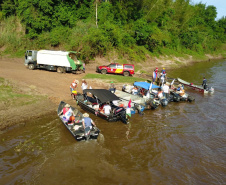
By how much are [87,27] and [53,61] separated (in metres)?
12.9

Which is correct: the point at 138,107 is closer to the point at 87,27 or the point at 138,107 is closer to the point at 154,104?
the point at 154,104

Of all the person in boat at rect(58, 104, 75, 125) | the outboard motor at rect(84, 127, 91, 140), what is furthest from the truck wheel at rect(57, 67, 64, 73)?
the outboard motor at rect(84, 127, 91, 140)

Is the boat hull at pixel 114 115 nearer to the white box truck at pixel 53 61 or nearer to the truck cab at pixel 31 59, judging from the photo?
the white box truck at pixel 53 61

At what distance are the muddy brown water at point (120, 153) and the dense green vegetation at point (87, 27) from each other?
20076 mm

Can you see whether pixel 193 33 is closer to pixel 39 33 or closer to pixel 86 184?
pixel 39 33

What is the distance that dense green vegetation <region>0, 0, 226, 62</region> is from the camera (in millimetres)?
31141

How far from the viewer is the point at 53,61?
22312 millimetres

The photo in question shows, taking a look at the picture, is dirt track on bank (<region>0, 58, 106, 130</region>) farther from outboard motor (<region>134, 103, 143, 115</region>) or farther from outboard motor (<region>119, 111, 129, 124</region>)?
outboard motor (<region>134, 103, 143, 115</region>)

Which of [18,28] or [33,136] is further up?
[18,28]

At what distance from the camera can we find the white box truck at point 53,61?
22.0 meters

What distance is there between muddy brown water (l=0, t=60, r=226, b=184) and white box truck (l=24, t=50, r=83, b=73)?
10630mm

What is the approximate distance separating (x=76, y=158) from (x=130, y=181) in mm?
2788

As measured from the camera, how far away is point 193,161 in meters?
9.08

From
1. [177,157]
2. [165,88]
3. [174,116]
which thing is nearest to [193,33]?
[165,88]
